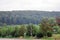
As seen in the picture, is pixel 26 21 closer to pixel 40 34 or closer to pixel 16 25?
pixel 16 25

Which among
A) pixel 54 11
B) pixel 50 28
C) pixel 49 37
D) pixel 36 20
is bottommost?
pixel 49 37

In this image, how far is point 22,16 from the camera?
2512mm

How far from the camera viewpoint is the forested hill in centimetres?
249

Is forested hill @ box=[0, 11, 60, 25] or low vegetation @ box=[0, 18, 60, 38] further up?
forested hill @ box=[0, 11, 60, 25]

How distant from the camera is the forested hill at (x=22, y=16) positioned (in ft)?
8.15

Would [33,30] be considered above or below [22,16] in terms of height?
below

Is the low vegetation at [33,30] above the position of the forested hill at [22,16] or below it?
below
